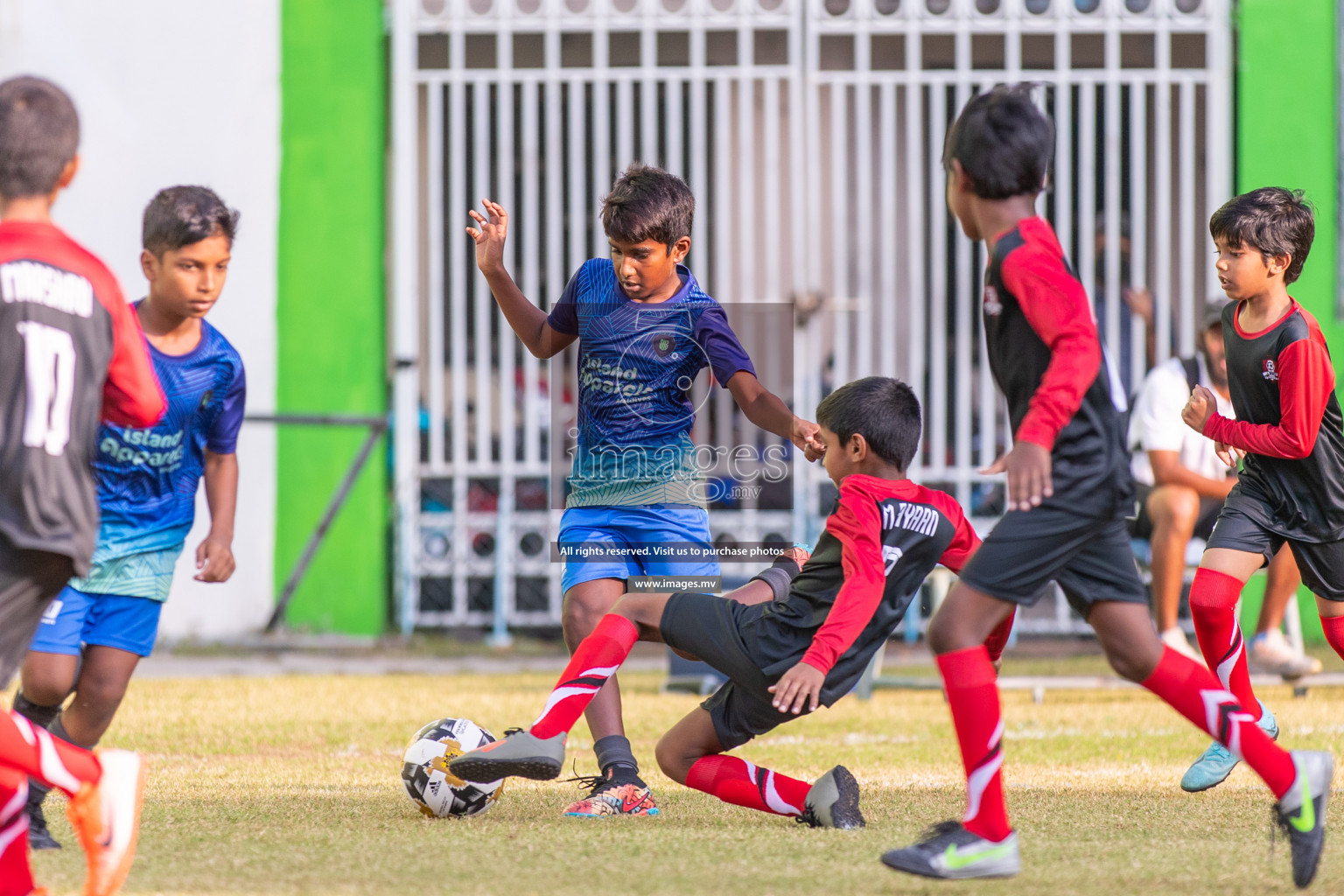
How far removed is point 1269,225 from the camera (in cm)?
442

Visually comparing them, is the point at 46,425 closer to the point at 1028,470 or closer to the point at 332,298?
the point at 1028,470

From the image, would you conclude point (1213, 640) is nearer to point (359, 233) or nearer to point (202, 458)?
point (202, 458)

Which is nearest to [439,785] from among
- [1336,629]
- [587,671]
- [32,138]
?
[587,671]

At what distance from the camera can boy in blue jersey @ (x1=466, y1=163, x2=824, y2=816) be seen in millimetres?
4371

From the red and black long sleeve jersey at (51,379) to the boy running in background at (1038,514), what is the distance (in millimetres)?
1764

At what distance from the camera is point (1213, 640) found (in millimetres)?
4637

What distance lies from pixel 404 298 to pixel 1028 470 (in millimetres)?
6970

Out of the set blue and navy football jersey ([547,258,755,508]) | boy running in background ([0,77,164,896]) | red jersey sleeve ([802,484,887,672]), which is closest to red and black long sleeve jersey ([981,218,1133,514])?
red jersey sleeve ([802,484,887,672])

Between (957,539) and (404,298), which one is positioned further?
(404,298)

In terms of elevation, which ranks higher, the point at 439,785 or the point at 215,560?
the point at 215,560

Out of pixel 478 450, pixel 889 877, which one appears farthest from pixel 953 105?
pixel 889 877

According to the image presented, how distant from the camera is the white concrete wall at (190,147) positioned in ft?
31.0

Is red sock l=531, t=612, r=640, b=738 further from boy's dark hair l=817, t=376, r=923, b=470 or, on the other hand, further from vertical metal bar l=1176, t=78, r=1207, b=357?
vertical metal bar l=1176, t=78, r=1207, b=357

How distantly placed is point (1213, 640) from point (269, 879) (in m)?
2.84
